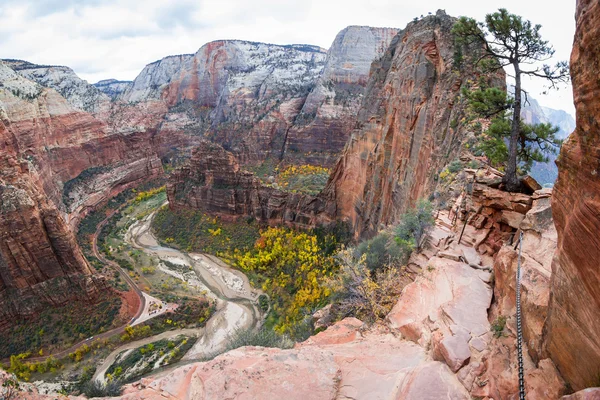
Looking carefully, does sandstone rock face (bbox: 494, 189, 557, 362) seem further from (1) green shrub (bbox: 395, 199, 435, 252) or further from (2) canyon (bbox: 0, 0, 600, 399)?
(1) green shrub (bbox: 395, 199, 435, 252)

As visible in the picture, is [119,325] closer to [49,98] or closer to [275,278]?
[275,278]

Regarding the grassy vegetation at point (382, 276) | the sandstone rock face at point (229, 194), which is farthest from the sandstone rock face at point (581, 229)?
the sandstone rock face at point (229, 194)

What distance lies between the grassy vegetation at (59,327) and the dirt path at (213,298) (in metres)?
3.58

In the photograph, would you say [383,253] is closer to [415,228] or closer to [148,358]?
[415,228]

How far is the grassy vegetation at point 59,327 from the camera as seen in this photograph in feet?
93.1

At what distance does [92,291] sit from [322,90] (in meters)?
68.5

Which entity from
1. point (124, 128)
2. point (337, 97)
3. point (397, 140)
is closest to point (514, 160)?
point (397, 140)

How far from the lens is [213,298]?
3912 centimetres

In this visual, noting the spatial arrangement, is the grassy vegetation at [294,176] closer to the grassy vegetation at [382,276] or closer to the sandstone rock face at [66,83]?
the grassy vegetation at [382,276]

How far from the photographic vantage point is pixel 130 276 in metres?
42.0

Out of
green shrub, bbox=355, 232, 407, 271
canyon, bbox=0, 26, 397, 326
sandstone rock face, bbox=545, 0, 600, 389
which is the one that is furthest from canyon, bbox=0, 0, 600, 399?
green shrub, bbox=355, 232, 407, 271

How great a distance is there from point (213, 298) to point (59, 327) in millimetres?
14704

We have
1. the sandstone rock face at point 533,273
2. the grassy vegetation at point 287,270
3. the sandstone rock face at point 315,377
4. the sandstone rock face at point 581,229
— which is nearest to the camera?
the sandstone rock face at point 581,229

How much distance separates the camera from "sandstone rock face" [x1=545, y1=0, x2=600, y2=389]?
176 inches
